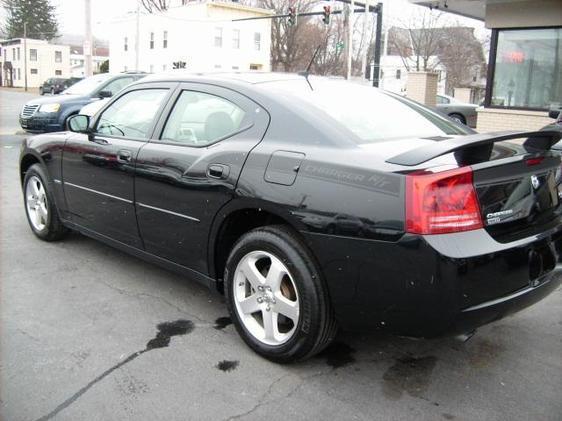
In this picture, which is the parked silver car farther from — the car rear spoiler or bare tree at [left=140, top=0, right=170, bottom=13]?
bare tree at [left=140, top=0, right=170, bottom=13]

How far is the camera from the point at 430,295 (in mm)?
2477

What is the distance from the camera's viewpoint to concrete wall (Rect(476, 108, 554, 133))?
11852 millimetres

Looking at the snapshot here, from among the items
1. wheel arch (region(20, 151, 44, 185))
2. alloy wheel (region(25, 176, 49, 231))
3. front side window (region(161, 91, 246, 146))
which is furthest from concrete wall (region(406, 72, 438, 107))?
front side window (region(161, 91, 246, 146))

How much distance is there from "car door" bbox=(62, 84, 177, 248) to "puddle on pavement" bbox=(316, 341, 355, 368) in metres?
1.53

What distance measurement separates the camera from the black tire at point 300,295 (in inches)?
111

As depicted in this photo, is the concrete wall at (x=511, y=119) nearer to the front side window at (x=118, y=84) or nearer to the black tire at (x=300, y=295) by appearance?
the front side window at (x=118, y=84)

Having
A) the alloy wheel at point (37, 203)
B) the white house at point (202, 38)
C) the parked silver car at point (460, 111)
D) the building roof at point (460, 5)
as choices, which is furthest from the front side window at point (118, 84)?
the white house at point (202, 38)

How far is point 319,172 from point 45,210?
3.32 metres

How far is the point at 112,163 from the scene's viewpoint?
13.2ft

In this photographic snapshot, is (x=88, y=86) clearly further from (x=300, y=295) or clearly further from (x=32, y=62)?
(x=32, y=62)

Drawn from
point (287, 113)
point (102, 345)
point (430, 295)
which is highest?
point (287, 113)

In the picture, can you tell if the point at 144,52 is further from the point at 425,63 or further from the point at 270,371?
the point at 270,371

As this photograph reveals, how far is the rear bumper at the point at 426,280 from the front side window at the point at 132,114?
1.76m

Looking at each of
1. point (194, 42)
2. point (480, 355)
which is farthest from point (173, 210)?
point (194, 42)
